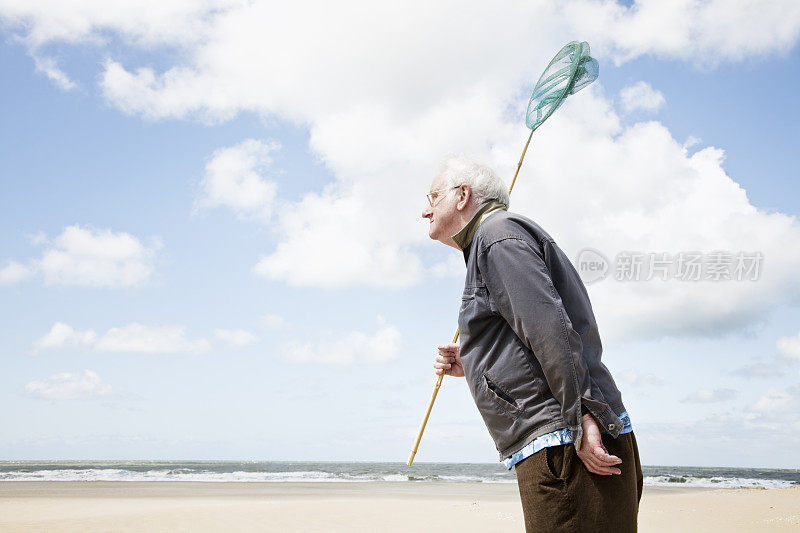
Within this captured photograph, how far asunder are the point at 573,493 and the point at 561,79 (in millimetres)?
2118

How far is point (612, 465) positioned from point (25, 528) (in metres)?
7.71

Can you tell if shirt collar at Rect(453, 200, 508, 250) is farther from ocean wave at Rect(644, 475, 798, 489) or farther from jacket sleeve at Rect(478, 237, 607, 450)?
ocean wave at Rect(644, 475, 798, 489)

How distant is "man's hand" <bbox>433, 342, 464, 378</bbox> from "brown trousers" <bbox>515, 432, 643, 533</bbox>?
24.1 inches

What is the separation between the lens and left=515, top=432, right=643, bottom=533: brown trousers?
1.62m

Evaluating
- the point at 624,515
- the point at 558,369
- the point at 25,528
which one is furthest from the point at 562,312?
the point at 25,528

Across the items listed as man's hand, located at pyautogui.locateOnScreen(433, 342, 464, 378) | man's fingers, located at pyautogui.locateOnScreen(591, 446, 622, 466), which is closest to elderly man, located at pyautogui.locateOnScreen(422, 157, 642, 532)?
man's fingers, located at pyautogui.locateOnScreen(591, 446, 622, 466)

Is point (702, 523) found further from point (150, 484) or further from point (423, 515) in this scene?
point (150, 484)

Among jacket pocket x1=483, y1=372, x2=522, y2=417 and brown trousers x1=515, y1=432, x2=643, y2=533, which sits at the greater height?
jacket pocket x1=483, y1=372, x2=522, y2=417

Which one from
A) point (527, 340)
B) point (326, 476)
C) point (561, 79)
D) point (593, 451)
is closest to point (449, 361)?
point (527, 340)

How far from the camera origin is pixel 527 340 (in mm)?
1638

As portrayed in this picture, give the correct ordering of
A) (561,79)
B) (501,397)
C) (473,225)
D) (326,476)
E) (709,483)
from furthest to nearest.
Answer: (326,476), (709,483), (561,79), (473,225), (501,397)

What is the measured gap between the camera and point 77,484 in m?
15.0

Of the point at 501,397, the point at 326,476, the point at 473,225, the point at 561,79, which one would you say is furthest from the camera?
the point at 326,476

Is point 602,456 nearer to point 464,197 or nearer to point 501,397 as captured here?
point 501,397
